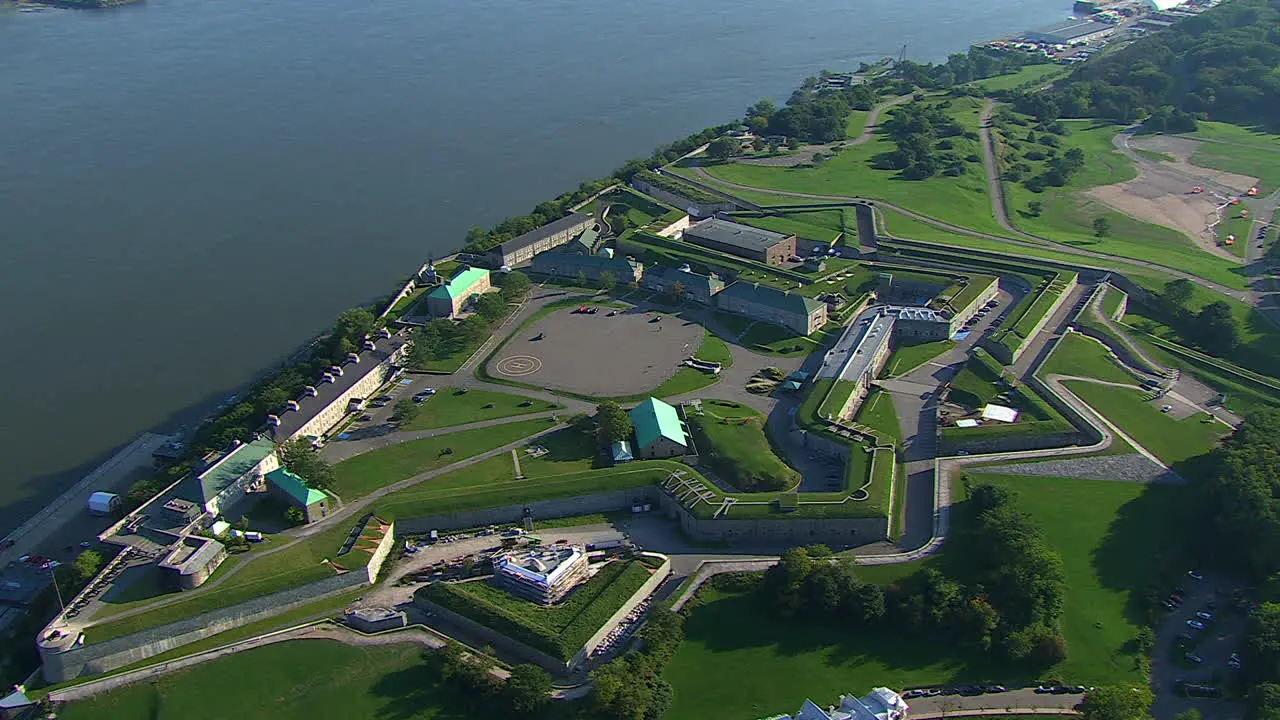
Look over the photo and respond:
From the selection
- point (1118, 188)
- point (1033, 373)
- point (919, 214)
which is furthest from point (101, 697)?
point (1118, 188)

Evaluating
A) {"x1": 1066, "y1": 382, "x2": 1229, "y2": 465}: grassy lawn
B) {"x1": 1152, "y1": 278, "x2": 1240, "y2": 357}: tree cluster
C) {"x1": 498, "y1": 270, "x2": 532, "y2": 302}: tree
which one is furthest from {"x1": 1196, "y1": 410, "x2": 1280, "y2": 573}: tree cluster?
{"x1": 498, "y1": 270, "x2": 532, "y2": 302}: tree

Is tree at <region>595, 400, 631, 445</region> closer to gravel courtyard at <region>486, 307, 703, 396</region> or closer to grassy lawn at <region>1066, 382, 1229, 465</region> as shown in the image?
gravel courtyard at <region>486, 307, 703, 396</region>

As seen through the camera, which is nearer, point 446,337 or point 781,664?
point 781,664

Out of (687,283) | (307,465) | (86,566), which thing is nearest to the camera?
(86,566)

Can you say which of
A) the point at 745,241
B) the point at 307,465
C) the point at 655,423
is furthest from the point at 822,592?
the point at 745,241

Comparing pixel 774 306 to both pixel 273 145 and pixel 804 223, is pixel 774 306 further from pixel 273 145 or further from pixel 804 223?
pixel 273 145
